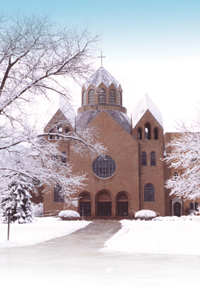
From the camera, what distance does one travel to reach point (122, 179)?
157 feet

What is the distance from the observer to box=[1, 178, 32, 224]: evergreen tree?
1299 inches

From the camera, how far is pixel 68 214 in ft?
149

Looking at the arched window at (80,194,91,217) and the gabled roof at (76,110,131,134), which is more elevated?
the gabled roof at (76,110,131,134)

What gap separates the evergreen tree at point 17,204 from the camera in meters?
33.0

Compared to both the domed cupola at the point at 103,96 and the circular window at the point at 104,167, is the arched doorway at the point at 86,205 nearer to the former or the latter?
the circular window at the point at 104,167

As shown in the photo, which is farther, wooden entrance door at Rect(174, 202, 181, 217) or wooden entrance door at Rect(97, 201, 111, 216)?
wooden entrance door at Rect(174, 202, 181, 217)

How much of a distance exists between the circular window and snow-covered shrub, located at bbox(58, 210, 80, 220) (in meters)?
5.47

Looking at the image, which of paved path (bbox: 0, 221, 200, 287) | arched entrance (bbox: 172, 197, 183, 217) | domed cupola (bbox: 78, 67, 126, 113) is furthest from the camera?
domed cupola (bbox: 78, 67, 126, 113)

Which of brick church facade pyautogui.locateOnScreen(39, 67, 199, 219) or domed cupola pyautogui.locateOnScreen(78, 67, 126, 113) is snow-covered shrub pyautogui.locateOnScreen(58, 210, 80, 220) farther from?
domed cupola pyautogui.locateOnScreen(78, 67, 126, 113)

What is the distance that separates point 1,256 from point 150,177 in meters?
38.8

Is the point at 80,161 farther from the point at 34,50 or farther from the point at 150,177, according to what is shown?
the point at 34,50

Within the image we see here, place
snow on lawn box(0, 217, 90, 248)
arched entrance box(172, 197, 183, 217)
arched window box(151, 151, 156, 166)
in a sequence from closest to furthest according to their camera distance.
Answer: snow on lawn box(0, 217, 90, 248), arched window box(151, 151, 156, 166), arched entrance box(172, 197, 183, 217)

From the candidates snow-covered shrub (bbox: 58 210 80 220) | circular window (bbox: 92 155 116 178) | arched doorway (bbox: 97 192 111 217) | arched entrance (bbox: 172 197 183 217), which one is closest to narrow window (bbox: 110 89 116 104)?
circular window (bbox: 92 155 116 178)

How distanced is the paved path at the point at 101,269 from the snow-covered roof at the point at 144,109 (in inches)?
1597
